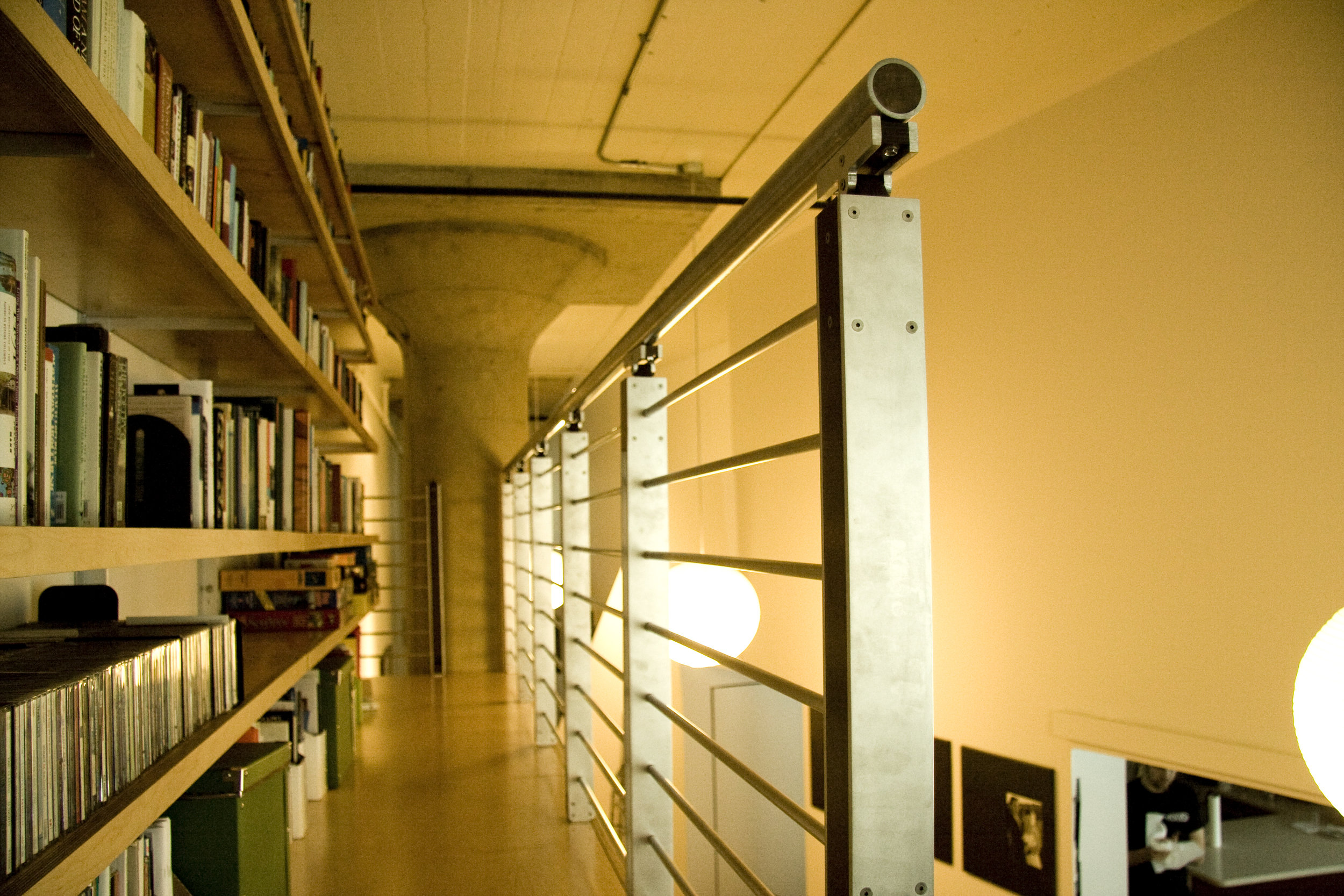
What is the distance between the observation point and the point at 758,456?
109 cm

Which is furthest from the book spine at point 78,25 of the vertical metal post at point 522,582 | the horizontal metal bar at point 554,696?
the vertical metal post at point 522,582

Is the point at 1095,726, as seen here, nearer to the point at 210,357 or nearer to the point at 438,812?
the point at 438,812

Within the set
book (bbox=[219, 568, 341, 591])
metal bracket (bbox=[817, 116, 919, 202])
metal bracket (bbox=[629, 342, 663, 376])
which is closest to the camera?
metal bracket (bbox=[817, 116, 919, 202])

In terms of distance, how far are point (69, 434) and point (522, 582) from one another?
334 centimetres

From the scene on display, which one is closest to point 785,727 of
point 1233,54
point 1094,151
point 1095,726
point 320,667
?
point 1095,726

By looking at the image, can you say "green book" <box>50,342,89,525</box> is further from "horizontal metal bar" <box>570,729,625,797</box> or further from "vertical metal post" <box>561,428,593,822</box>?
"vertical metal post" <box>561,428,593,822</box>

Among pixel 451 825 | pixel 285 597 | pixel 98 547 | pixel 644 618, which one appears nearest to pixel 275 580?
pixel 285 597

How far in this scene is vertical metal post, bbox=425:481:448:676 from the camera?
229 inches

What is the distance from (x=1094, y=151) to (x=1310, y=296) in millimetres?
911

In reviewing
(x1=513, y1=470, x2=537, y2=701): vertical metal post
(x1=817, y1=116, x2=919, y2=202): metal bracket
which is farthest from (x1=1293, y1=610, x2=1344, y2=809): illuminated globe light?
(x1=513, y1=470, x2=537, y2=701): vertical metal post

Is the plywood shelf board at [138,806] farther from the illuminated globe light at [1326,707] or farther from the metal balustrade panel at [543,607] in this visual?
the illuminated globe light at [1326,707]

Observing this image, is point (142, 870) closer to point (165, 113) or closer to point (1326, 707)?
point (165, 113)

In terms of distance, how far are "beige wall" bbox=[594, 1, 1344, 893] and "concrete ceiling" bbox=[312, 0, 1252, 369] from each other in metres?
0.20

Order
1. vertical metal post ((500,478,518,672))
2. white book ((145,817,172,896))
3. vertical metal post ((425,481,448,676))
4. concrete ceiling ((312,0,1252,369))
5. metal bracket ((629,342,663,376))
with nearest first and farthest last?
1. white book ((145,817,172,896))
2. metal bracket ((629,342,663,376))
3. concrete ceiling ((312,0,1252,369))
4. vertical metal post ((500,478,518,672))
5. vertical metal post ((425,481,448,676))
